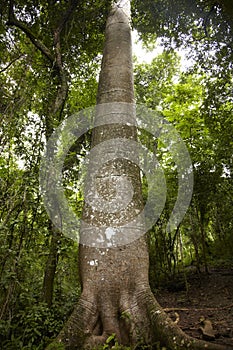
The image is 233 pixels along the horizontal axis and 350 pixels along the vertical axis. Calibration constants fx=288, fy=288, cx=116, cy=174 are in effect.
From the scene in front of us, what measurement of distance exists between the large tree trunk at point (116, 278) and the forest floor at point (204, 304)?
0.37 meters


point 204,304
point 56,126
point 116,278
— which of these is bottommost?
point 204,304

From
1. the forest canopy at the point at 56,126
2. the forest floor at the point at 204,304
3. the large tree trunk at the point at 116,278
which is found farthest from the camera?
the forest canopy at the point at 56,126

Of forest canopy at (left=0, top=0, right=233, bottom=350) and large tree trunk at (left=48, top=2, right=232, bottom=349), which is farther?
forest canopy at (left=0, top=0, right=233, bottom=350)

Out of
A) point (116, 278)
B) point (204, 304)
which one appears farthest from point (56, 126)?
point (204, 304)

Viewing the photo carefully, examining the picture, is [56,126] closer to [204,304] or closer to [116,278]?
[116,278]

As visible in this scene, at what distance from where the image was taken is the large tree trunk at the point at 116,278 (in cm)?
250

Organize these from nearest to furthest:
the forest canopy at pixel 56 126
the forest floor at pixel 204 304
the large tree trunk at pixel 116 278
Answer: the large tree trunk at pixel 116 278, the forest floor at pixel 204 304, the forest canopy at pixel 56 126

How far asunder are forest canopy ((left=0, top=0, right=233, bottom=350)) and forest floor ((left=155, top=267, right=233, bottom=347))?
45 centimetres

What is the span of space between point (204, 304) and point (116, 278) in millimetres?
1986

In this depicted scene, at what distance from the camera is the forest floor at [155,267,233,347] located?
269 centimetres

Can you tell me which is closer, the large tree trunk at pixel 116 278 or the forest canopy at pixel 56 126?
the large tree trunk at pixel 116 278

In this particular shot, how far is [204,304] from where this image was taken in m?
4.08

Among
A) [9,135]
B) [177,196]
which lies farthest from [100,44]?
[9,135]

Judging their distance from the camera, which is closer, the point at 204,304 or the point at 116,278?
the point at 116,278
